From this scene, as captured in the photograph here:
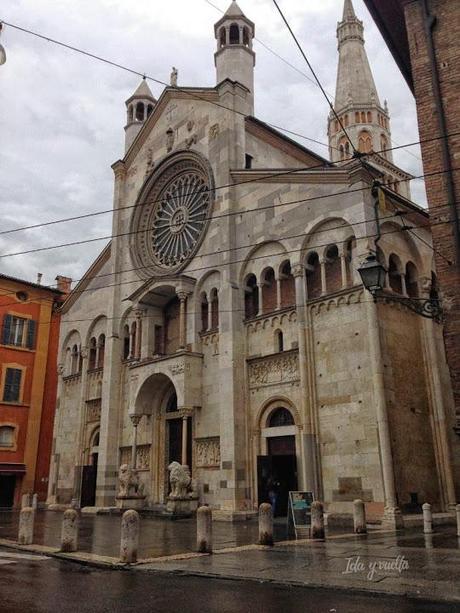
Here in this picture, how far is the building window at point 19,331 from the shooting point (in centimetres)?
3444

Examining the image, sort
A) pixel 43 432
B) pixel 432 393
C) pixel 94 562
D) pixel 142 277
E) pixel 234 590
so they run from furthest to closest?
pixel 43 432
pixel 142 277
pixel 432 393
pixel 94 562
pixel 234 590

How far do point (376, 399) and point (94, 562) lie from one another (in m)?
10.1

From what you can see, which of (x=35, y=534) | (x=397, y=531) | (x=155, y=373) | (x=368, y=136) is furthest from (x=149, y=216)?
(x=368, y=136)

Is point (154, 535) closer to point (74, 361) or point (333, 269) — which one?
point (333, 269)

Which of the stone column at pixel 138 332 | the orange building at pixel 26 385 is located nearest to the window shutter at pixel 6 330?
the orange building at pixel 26 385

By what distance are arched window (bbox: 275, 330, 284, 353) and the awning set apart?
65.1ft

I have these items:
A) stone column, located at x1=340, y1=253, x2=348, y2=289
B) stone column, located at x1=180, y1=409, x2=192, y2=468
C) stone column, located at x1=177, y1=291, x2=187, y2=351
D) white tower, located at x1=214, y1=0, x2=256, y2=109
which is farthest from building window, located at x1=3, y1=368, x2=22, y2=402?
stone column, located at x1=340, y1=253, x2=348, y2=289

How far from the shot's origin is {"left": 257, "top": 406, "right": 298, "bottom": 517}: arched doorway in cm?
2033

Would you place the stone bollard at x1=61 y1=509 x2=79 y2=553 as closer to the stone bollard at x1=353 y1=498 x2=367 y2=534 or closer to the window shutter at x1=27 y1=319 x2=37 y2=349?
the stone bollard at x1=353 y1=498 x2=367 y2=534

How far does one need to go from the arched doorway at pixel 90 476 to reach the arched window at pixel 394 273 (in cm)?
1732

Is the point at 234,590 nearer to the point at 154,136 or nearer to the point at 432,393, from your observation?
the point at 432,393

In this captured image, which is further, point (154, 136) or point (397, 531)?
point (154, 136)

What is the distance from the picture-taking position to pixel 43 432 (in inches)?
1380

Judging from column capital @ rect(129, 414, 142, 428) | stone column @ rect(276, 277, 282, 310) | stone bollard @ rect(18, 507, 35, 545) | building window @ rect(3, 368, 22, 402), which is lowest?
stone bollard @ rect(18, 507, 35, 545)
